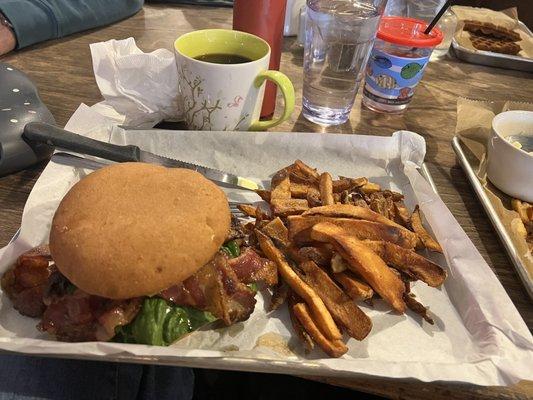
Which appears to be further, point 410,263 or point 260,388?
point 260,388

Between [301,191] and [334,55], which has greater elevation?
[334,55]

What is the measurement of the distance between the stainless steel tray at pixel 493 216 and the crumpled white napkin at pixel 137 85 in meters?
0.78

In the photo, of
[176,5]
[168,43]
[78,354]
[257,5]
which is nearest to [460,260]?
[78,354]

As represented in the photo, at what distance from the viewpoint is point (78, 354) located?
65 cm

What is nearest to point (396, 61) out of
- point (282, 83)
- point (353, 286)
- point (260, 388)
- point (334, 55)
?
point (334, 55)

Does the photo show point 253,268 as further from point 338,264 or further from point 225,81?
point 225,81

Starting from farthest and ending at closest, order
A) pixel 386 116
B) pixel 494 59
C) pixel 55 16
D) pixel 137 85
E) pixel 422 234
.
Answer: pixel 494 59 → pixel 55 16 → pixel 386 116 → pixel 137 85 → pixel 422 234

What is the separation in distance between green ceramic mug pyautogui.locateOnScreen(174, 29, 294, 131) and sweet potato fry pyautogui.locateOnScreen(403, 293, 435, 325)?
541 mm

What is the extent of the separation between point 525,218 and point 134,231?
864 mm

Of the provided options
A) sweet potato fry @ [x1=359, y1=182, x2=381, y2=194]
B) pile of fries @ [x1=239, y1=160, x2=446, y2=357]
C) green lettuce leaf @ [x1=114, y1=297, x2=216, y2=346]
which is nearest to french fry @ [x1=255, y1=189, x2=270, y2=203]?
pile of fries @ [x1=239, y1=160, x2=446, y2=357]

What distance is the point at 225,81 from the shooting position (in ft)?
3.57

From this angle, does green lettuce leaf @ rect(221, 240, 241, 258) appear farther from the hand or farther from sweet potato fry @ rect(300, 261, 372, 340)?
the hand

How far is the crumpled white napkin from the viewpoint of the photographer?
1262 millimetres

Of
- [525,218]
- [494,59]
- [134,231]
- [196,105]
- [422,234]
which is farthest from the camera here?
[494,59]
